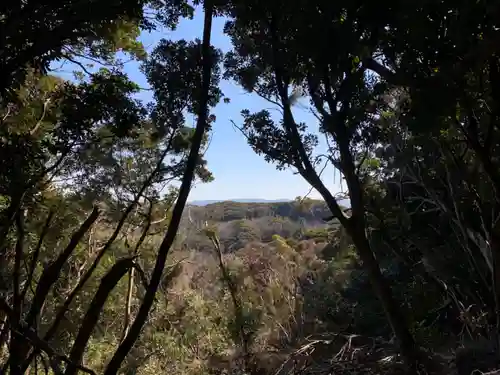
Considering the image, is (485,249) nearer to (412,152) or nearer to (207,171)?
(412,152)

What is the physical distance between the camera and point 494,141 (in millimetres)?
3568

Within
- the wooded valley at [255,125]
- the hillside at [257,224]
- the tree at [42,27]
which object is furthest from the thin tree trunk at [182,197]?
the hillside at [257,224]

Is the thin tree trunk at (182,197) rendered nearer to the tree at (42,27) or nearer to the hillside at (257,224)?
the tree at (42,27)

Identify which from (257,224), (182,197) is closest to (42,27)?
(182,197)

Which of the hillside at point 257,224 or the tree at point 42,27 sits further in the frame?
the hillside at point 257,224

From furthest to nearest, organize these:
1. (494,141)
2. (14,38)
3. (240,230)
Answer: (240,230)
(494,141)
(14,38)

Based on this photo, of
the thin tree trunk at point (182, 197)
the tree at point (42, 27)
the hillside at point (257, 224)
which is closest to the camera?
the tree at point (42, 27)

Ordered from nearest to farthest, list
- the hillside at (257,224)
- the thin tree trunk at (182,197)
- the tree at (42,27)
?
the tree at (42,27), the thin tree trunk at (182,197), the hillside at (257,224)

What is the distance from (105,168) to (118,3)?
2.03 meters

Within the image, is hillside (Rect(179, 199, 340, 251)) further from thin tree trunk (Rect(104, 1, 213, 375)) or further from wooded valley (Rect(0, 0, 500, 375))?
thin tree trunk (Rect(104, 1, 213, 375))

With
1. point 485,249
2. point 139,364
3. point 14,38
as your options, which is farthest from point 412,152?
point 139,364

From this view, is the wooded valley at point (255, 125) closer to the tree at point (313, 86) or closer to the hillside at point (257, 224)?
the tree at point (313, 86)

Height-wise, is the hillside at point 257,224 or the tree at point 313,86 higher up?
the tree at point 313,86

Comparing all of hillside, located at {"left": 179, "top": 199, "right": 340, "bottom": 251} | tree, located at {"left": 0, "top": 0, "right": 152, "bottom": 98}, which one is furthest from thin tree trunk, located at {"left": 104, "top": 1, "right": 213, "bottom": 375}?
hillside, located at {"left": 179, "top": 199, "right": 340, "bottom": 251}
